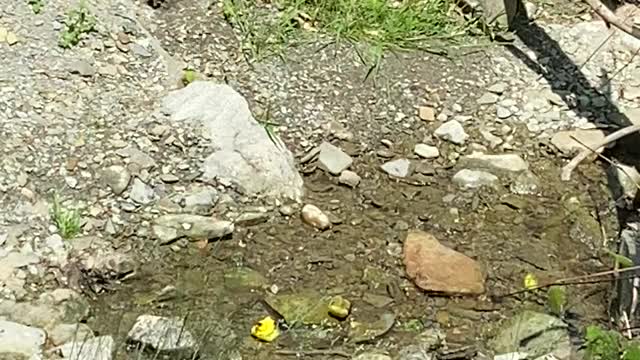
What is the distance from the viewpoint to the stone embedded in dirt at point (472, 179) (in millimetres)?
4059

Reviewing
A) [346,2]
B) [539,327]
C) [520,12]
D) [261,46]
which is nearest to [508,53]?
[520,12]

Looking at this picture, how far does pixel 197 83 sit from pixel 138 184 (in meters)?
0.48

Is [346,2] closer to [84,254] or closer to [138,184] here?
[138,184]

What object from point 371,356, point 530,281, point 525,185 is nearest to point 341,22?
point 525,185

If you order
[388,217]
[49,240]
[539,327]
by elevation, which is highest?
[539,327]

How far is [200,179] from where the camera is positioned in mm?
3832

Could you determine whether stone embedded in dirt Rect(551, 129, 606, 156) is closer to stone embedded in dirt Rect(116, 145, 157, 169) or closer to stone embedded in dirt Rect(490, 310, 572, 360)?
stone embedded in dirt Rect(490, 310, 572, 360)

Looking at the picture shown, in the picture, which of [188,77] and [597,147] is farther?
[188,77]

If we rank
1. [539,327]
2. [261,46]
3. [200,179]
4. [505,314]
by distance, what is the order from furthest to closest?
1. [261,46]
2. [200,179]
3. [505,314]
4. [539,327]

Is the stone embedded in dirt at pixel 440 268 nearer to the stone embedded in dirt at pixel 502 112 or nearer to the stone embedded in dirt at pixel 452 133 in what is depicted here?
the stone embedded in dirt at pixel 452 133

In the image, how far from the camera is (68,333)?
3.22 metres

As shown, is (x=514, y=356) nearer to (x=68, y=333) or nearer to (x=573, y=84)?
(x=68, y=333)

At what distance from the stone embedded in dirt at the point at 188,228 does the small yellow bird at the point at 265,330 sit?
38cm

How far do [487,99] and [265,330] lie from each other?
1449 millimetres
